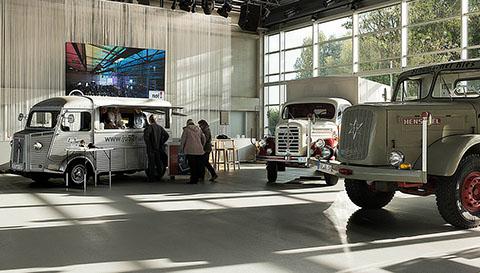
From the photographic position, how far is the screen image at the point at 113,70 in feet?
58.5

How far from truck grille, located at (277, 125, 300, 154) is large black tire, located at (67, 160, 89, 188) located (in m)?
4.58

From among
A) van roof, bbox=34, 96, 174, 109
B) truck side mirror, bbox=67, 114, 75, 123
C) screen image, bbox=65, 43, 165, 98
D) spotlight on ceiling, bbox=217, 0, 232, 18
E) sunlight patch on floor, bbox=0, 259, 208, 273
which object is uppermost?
spotlight on ceiling, bbox=217, 0, 232, 18

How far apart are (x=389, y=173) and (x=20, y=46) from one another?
14.2 m

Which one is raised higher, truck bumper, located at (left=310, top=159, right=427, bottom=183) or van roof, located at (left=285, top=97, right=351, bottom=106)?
van roof, located at (left=285, top=97, right=351, bottom=106)

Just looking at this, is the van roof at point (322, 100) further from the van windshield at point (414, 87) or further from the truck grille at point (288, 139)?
the van windshield at point (414, 87)

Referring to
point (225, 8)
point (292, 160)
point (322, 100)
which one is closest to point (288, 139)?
point (292, 160)

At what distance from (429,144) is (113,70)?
13996mm

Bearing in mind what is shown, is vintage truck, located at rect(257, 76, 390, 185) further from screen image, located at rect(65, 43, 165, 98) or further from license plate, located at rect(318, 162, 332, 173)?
screen image, located at rect(65, 43, 165, 98)

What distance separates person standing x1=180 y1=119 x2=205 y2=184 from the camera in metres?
12.1

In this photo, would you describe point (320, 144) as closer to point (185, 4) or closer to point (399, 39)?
point (399, 39)

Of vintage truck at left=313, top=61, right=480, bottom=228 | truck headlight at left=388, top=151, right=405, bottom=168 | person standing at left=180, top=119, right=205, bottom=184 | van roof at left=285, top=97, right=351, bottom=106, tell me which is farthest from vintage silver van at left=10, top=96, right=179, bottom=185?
truck headlight at left=388, top=151, right=405, bottom=168

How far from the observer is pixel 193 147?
1209 centimetres

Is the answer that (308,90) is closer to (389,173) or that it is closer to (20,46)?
(389,173)

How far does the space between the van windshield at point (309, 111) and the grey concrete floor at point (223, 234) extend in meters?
2.55
